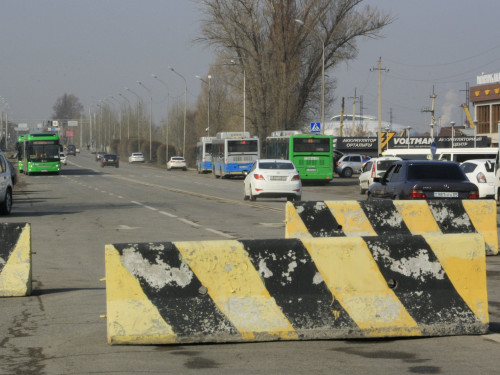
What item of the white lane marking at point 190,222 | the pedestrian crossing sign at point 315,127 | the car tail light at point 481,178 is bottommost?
the white lane marking at point 190,222

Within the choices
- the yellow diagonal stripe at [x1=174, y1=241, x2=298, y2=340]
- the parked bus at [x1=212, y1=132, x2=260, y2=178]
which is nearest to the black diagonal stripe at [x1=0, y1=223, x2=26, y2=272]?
the yellow diagonal stripe at [x1=174, y1=241, x2=298, y2=340]

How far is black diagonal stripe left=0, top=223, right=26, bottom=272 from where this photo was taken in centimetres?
1074

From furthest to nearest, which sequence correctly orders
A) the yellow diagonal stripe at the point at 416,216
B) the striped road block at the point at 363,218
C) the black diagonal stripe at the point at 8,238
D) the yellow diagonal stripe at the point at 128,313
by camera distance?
the yellow diagonal stripe at the point at 416,216 → the striped road block at the point at 363,218 → the black diagonal stripe at the point at 8,238 → the yellow diagonal stripe at the point at 128,313

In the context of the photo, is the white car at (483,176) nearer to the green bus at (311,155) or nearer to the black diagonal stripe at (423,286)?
the green bus at (311,155)

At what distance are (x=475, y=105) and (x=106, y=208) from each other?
86.1 metres

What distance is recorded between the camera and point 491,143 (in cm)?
9381

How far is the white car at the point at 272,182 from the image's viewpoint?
32156 mm

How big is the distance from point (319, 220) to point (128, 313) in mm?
6054

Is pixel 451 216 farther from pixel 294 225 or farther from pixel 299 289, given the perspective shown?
pixel 299 289

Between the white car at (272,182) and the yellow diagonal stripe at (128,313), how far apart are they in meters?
24.5

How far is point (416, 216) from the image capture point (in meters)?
13.6

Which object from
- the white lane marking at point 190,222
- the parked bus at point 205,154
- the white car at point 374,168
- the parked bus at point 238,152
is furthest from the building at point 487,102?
the white lane marking at point 190,222

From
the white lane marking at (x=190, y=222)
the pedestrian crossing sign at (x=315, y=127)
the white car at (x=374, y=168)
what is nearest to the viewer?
the white lane marking at (x=190, y=222)

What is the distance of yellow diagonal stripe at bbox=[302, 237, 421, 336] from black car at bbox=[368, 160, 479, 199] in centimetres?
1122
